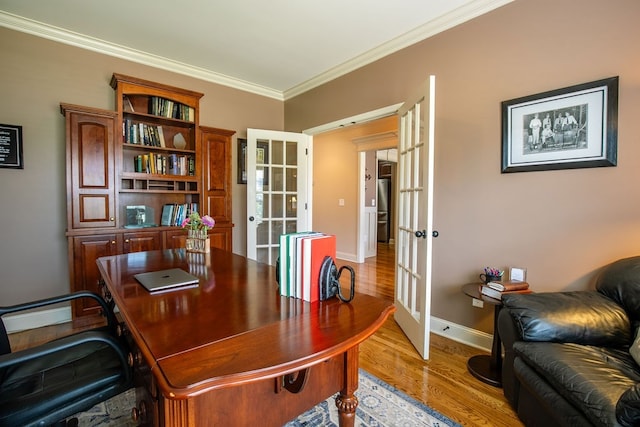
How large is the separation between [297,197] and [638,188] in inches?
128

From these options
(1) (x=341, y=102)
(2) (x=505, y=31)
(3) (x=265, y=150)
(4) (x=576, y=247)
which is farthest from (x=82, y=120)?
(4) (x=576, y=247)

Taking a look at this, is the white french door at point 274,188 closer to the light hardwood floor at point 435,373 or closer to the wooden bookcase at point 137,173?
the wooden bookcase at point 137,173

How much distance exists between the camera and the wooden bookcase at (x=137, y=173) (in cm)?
267

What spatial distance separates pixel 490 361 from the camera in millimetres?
2090

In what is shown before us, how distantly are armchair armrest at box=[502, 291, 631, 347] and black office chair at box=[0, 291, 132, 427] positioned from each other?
188cm

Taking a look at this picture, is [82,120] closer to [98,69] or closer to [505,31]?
[98,69]

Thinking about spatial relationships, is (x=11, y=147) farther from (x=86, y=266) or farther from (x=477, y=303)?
(x=477, y=303)

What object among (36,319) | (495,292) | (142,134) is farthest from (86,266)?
(495,292)

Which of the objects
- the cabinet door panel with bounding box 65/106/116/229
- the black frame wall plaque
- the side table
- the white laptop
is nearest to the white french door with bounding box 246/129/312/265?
the cabinet door panel with bounding box 65/106/116/229

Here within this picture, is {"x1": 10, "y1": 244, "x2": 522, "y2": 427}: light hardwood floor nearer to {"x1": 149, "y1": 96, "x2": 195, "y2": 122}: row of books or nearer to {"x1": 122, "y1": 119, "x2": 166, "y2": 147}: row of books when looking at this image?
{"x1": 122, "y1": 119, "x2": 166, "y2": 147}: row of books

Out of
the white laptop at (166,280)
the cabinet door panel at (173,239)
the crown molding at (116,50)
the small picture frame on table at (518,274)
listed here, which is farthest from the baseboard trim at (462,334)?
the crown molding at (116,50)

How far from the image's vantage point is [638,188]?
5.64 ft

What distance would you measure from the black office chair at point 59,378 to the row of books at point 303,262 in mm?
654

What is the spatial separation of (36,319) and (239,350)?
10.4 feet
